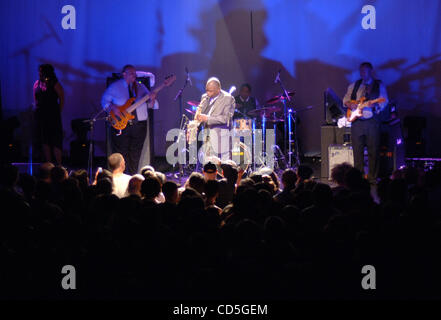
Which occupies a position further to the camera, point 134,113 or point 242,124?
point 242,124

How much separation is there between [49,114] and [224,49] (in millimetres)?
4685

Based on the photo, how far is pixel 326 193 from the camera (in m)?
3.98

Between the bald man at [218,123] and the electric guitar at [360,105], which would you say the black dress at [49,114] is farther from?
the electric guitar at [360,105]

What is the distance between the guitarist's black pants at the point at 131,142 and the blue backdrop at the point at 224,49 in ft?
10.00

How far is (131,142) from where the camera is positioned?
848 cm

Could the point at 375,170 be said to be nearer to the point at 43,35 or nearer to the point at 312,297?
the point at 312,297

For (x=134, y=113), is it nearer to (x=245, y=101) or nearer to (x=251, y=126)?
(x=251, y=126)

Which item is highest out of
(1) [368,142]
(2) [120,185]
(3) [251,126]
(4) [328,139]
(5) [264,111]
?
(5) [264,111]

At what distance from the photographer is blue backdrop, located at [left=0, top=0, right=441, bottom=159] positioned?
35.9ft

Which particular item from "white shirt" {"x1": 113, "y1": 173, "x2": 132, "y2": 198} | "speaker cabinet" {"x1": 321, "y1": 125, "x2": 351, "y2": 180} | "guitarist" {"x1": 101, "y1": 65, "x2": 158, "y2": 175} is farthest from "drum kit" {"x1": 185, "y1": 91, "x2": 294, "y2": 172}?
"white shirt" {"x1": 113, "y1": 173, "x2": 132, "y2": 198}

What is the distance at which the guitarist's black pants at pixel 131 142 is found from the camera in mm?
8430

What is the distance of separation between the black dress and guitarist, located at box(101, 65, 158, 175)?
74 centimetres

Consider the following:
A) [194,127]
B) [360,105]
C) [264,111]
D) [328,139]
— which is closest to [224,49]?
[264,111]

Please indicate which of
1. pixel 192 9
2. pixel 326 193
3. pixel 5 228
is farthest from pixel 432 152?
pixel 5 228
